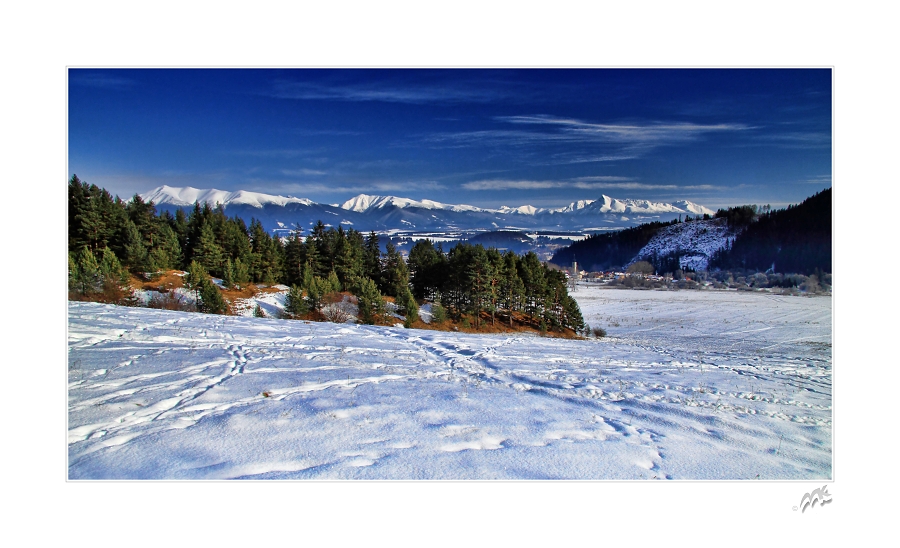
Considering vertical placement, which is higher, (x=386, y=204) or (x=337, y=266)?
(x=386, y=204)

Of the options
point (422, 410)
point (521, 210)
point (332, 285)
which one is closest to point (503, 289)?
point (332, 285)

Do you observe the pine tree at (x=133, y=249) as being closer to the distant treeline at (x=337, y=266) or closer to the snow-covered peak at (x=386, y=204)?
the distant treeline at (x=337, y=266)

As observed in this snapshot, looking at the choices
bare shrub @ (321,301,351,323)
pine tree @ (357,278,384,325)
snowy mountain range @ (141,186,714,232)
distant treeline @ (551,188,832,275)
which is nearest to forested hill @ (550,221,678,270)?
distant treeline @ (551,188,832,275)

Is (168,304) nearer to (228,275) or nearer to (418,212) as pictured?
(228,275)

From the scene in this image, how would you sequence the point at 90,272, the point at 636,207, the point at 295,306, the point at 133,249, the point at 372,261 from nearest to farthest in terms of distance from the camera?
the point at 636,207
the point at 90,272
the point at 133,249
the point at 295,306
the point at 372,261

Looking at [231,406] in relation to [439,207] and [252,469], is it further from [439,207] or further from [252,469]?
[439,207]

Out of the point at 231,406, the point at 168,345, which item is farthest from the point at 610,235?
the point at 168,345
